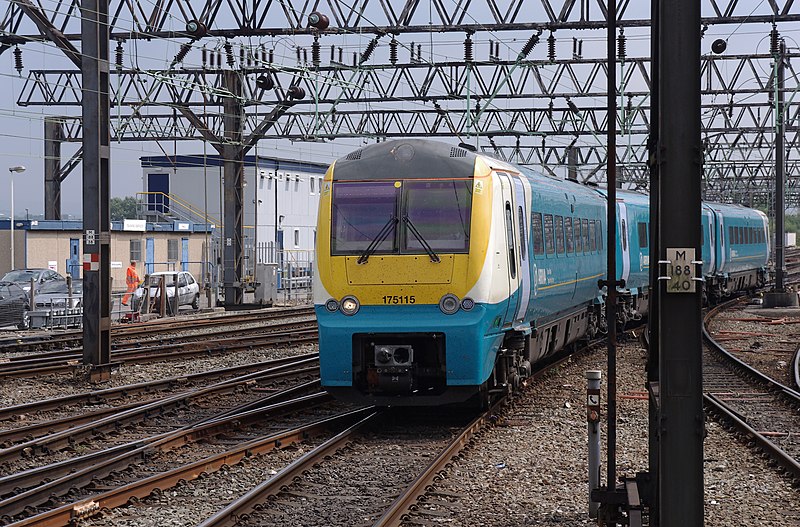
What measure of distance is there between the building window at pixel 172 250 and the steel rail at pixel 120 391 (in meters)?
31.4

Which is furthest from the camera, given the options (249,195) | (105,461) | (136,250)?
(249,195)

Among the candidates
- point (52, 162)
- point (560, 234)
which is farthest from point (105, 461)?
point (52, 162)

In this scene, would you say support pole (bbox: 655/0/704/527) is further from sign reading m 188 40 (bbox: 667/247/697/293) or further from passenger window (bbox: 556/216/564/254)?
passenger window (bbox: 556/216/564/254)

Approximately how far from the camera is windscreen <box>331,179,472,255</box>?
12062mm

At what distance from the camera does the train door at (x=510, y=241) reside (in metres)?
12.8

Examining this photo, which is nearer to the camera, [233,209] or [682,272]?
[682,272]

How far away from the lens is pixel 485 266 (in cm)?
1195

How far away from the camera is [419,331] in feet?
38.5

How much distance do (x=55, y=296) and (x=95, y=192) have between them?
1389cm

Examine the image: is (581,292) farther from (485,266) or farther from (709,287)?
(709,287)

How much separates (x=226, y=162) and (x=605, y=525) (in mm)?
31986

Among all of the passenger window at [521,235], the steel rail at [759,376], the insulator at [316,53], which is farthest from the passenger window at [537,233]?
the insulator at [316,53]

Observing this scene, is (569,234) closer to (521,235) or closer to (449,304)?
(521,235)

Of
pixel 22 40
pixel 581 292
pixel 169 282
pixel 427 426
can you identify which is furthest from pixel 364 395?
pixel 169 282
